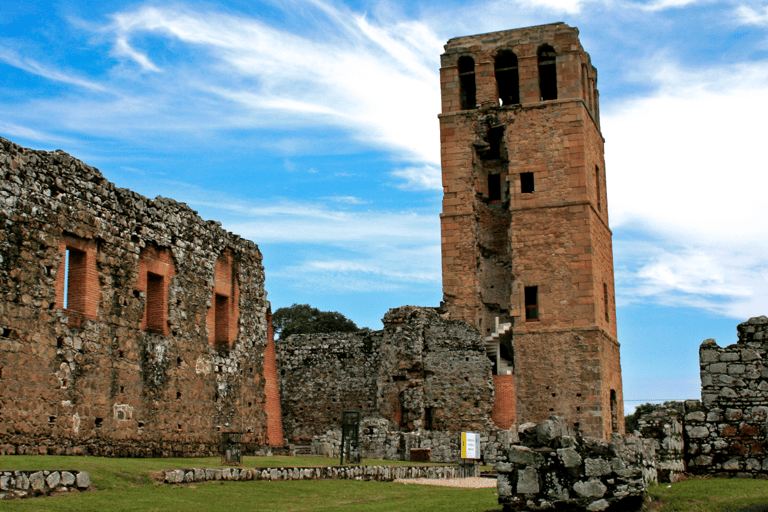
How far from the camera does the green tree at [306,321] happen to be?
177ft

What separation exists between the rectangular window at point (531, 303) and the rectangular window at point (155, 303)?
14.9 m

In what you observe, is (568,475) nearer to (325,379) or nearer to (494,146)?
(325,379)

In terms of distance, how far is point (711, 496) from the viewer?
10469mm

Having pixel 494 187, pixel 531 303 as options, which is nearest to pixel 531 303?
pixel 531 303

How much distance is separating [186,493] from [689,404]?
795 centimetres

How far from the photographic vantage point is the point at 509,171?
3078 centimetres

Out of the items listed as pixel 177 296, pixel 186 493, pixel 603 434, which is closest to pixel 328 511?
pixel 186 493

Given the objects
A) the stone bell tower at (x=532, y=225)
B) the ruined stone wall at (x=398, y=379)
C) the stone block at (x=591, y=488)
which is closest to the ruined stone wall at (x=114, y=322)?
the ruined stone wall at (x=398, y=379)

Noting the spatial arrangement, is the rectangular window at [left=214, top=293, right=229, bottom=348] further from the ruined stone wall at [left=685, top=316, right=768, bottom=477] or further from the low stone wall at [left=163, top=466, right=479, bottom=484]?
the ruined stone wall at [left=685, top=316, right=768, bottom=477]

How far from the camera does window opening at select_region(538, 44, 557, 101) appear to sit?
32062 millimetres

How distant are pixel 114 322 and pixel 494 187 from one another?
1879 centimetres

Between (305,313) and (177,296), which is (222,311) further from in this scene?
(305,313)

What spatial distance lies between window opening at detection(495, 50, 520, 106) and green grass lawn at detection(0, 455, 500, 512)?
21.7 m

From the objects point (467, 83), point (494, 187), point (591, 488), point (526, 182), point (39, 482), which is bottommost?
point (591, 488)
